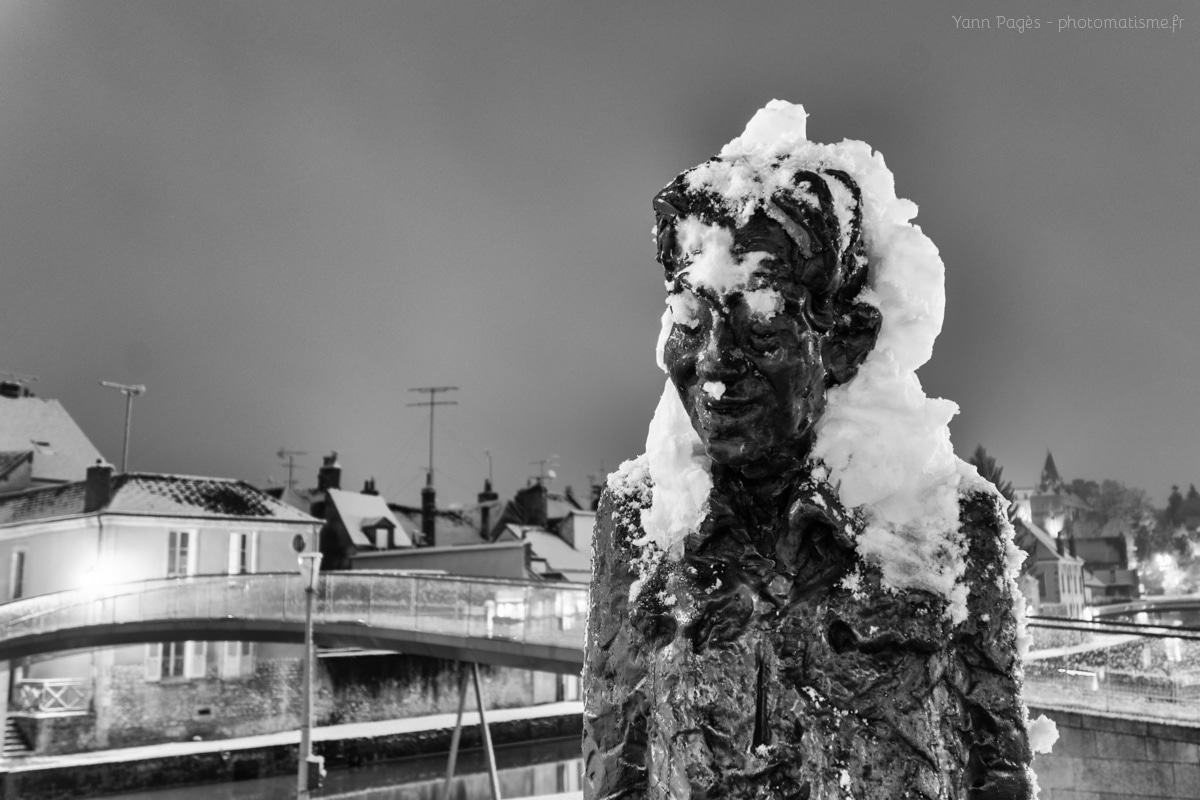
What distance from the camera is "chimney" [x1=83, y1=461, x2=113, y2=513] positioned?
97.1 feet

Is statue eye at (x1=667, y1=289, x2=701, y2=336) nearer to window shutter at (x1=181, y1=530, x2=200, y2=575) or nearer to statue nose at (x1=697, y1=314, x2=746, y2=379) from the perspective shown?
statue nose at (x1=697, y1=314, x2=746, y2=379)

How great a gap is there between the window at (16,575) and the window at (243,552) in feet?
18.6

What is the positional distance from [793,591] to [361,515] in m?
40.9

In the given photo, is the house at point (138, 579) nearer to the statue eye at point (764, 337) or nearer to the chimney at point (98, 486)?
the chimney at point (98, 486)

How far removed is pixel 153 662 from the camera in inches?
1123

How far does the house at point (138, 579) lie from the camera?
87.9 ft

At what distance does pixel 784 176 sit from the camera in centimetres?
235

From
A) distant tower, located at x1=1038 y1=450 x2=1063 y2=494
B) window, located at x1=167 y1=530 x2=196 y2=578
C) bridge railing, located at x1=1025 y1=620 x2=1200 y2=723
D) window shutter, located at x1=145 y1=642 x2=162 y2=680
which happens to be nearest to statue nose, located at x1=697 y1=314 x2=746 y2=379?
bridge railing, located at x1=1025 y1=620 x2=1200 y2=723

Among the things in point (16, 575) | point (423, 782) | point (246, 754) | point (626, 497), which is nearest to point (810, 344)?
point (626, 497)

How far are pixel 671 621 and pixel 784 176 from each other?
1.08m

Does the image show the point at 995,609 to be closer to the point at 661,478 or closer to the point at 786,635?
the point at 786,635

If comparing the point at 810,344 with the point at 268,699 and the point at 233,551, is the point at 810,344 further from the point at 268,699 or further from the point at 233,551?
the point at 233,551

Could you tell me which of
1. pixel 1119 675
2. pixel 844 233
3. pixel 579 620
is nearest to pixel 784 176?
pixel 844 233

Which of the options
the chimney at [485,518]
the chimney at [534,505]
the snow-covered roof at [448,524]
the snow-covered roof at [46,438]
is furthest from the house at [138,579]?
the chimney at [534,505]
